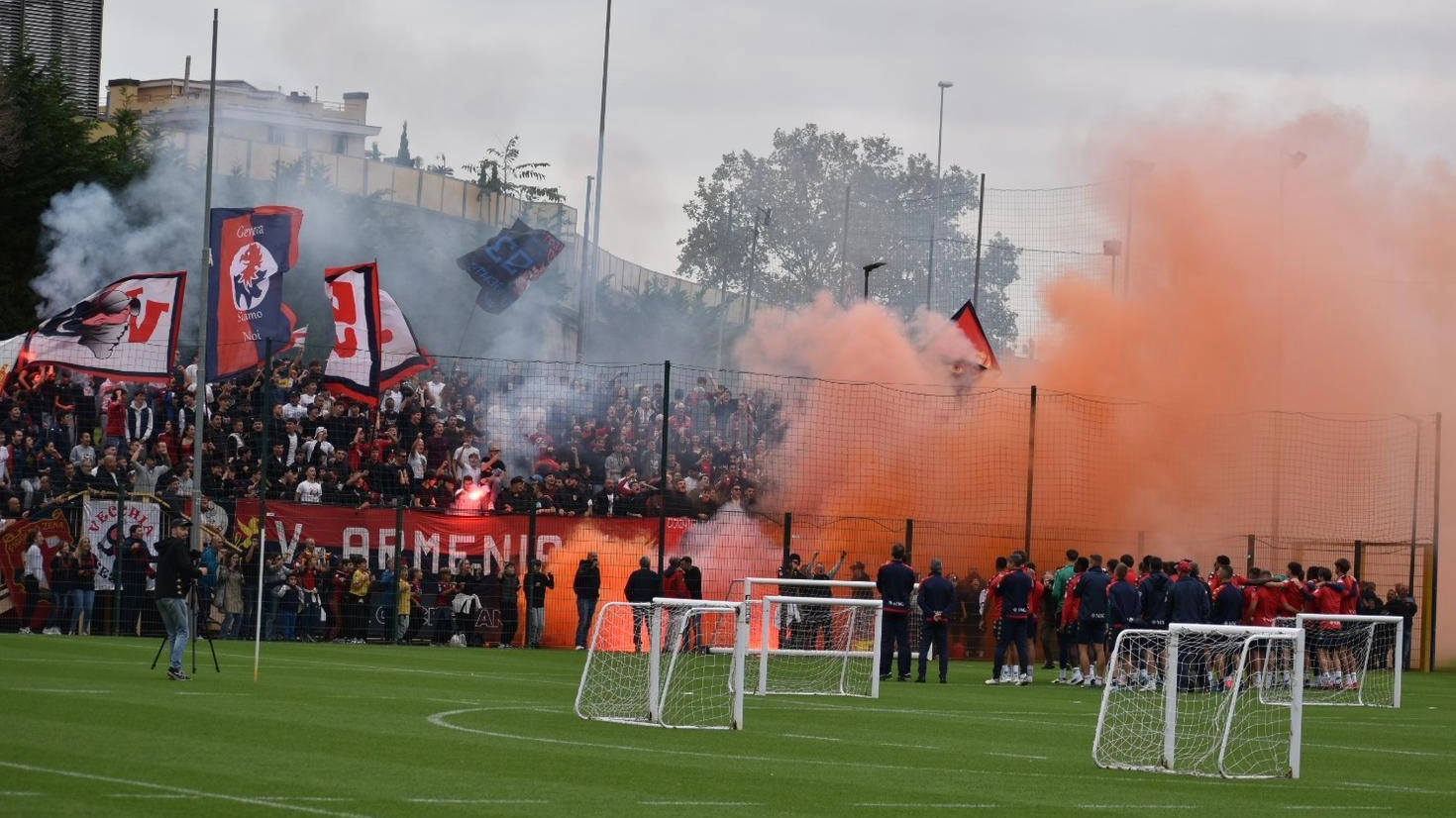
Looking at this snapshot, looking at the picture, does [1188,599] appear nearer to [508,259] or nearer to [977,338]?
[977,338]

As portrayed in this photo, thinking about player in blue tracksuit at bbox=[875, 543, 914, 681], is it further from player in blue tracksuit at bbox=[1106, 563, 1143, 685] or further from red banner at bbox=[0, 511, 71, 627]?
red banner at bbox=[0, 511, 71, 627]

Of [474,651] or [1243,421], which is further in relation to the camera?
[1243,421]

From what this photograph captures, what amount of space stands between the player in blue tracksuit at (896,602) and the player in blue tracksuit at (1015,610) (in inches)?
50.8

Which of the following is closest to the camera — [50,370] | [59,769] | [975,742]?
[59,769]

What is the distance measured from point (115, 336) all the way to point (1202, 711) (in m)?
17.4

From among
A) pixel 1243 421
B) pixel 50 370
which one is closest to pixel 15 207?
pixel 50 370

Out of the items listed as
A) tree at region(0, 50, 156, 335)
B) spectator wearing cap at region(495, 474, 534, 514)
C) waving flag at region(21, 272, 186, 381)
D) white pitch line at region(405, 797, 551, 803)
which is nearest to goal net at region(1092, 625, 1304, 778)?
white pitch line at region(405, 797, 551, 803)

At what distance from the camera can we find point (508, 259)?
43.5m

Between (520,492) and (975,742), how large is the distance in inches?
666

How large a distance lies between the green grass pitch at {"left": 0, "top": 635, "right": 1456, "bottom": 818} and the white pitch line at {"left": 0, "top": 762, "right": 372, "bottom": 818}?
3 centimetres

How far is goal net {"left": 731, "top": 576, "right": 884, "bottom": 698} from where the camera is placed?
73.1ft

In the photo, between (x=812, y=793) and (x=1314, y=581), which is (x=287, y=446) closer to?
(x=1314, y=581)

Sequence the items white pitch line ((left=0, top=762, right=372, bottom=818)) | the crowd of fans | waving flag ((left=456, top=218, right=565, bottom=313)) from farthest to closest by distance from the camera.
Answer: waving flag ((left=456, top=218, right=565, bottom=313))
the crowd of fans
white pitch line ((left=0, top=762, right=372, bottom=818))

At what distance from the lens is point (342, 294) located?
2998cm
